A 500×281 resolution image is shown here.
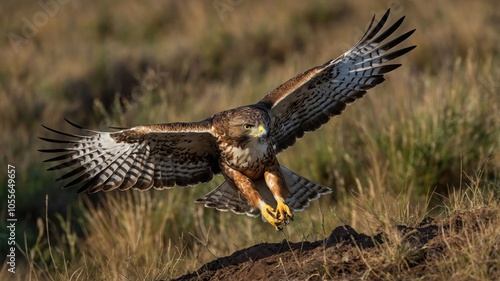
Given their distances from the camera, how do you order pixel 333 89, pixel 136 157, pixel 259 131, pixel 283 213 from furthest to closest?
pixel 333 89 → pixel 136 157 → pixel 283 213 → pixel 259 131

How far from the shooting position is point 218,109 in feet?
37.8

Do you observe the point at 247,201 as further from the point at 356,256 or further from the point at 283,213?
the point at 356,256

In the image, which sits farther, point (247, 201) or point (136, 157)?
point (247, 201)

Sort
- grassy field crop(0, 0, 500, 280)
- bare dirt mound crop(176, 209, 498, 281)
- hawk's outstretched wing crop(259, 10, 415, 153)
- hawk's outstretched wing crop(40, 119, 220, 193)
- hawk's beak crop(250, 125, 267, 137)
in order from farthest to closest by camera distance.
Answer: grassy field crop(0, 0, 500, 280) < hawk's outstretched wing crop(259, 10, 415, 153) < hawk's outstretched wing crop(40, 119, 220, 193) < hawk's beak crop(250, 125, 267, 137) < bare dirt mound crop(176, 209, 498, 281)

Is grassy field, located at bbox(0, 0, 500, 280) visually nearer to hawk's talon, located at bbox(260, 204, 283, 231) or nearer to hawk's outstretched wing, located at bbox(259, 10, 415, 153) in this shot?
hawk's talon, located at bbox(260, 204, 283, 231)

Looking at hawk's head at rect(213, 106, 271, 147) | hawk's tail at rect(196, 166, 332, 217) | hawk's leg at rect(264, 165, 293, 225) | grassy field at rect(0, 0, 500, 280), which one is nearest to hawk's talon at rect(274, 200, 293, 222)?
hawk's leg at rect(264, 165, 293, 225)

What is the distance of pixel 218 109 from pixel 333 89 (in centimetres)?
446

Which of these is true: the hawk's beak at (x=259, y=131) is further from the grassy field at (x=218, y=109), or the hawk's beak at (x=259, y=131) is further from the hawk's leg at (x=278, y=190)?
the grassy field at (x=218, y=109)

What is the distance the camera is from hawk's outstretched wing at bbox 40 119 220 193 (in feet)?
21.6

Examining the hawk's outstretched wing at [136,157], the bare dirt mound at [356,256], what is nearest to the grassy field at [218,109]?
the bare dirt mound at [356,256]

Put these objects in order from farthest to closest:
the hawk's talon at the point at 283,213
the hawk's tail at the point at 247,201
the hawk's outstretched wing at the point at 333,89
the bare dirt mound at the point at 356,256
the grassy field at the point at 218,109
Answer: the grassy field at the point at 218,109 → the hawk's tail at the point at 247,201 → the hawk's outstretched wing at the point at 333,89 → the hawk's talon at the point at 283,213 → the bare dirt mound at the point at 356,256

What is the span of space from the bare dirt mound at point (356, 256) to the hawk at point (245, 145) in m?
0.72

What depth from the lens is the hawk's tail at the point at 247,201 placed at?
23.3ft

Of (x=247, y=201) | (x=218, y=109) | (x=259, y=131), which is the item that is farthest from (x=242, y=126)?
(x=218, y=109)
